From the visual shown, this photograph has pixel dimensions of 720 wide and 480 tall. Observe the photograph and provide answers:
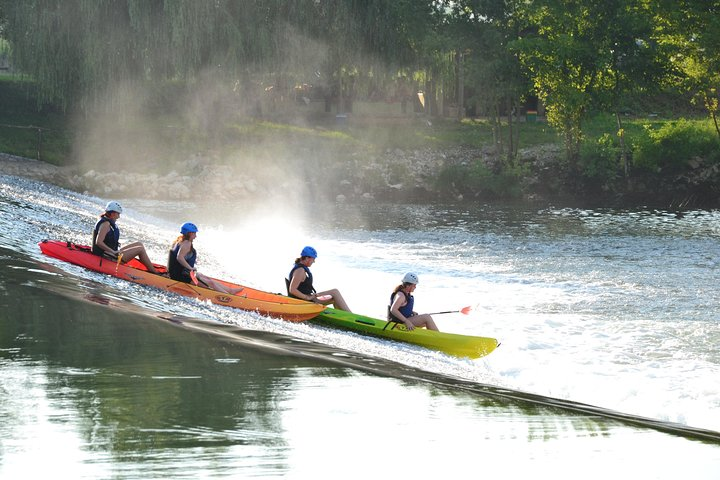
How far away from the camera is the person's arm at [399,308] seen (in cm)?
1439

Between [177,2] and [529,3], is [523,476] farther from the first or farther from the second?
[529,3]

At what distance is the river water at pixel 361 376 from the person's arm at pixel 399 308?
0.48 metres

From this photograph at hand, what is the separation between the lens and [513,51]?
39969 millimetres

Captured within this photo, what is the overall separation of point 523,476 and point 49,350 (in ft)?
18.3

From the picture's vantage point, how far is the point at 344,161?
43906mm

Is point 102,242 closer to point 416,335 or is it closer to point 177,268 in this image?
point 177,268

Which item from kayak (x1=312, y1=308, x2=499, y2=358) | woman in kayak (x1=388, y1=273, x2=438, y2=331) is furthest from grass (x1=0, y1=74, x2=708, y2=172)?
woman in kayak (x1=388, y1=273, x2=438, y2=331)

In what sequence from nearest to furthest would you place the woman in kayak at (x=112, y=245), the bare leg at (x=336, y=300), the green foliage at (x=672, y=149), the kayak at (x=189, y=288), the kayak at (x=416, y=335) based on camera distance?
the kayak at (x=416, y=335) → the kayak at (x=189, y=288) → the bare leg at (x=336, y=300) → the woman in kayak at (x=112, y=245) → the green foliage at (x=672, y=149)

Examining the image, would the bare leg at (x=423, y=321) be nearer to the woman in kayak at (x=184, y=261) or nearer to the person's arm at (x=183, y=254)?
the woman in kayak at (x=184, y=261)

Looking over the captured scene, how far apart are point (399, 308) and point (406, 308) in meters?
0.12

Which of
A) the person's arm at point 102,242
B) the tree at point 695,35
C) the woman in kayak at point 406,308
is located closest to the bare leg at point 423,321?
the woman in kayak at point 406,308

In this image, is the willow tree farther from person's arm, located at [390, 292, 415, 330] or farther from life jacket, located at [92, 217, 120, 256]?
person's arm, located at [390, 292, 415, 330]

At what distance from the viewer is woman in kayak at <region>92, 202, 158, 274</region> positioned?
54.4ft

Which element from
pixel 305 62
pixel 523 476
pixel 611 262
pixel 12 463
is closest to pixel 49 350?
pixel 12 463
